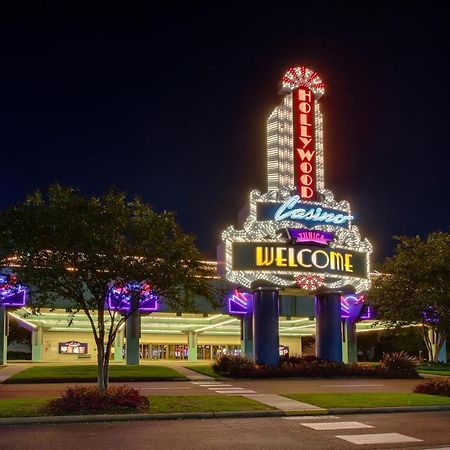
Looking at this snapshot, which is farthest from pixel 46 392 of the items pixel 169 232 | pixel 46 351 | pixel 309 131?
pixel 46 351

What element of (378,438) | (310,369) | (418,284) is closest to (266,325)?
(310,369)

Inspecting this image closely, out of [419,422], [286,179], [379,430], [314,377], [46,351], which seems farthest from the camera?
[46,351]

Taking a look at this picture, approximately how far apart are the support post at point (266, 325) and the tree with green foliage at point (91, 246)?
1853 centimetres

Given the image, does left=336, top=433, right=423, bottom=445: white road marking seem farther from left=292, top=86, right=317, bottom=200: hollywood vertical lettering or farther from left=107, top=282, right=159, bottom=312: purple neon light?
left=292, top=86, right=317, bottom=200: hollywood vertical lettering

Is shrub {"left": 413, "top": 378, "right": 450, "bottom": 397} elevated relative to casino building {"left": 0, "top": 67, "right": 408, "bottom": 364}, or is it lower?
lower

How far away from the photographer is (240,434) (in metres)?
14.2

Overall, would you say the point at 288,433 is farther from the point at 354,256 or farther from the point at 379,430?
the point at 354,256

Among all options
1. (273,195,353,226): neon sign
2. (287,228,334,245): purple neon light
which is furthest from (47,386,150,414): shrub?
(273,195,353,226): neon sign

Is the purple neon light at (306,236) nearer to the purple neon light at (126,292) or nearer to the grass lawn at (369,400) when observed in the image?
the grass lawn at (369,400)

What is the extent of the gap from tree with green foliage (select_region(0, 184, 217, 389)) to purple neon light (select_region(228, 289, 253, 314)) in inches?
1055

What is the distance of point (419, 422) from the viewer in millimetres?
16391

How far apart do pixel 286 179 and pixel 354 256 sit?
6148 millimetres

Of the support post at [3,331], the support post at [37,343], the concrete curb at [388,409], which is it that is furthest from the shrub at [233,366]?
the support post at [37,343]

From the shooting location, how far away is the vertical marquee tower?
36.8m
